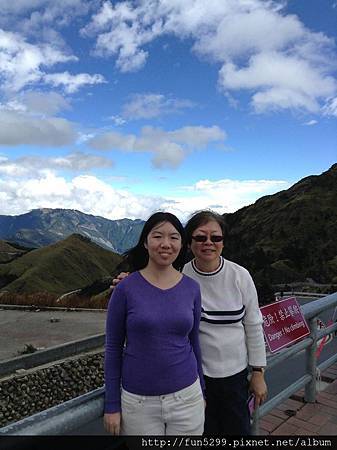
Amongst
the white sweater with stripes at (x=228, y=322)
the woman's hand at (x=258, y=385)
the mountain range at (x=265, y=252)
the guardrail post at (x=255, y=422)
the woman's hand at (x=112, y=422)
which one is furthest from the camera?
the mountain range at (x=265, y=252)

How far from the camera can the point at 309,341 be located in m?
3.33

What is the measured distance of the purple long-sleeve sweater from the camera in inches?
68.3

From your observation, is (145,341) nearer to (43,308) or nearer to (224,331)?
(224,331)

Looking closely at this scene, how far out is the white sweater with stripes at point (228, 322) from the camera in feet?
6.85

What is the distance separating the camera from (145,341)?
175 cm

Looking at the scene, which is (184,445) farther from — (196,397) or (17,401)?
(17,401)

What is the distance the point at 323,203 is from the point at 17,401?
75545 mm

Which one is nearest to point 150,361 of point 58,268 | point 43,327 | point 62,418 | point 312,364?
point 62,418

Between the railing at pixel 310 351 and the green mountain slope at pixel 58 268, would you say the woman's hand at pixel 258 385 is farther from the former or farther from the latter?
the green mountain slope at pixel 58 268

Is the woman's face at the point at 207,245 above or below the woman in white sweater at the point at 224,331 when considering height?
above

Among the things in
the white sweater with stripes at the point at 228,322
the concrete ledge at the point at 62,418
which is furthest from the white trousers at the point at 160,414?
the white sweater with stripes at the point at 228,322

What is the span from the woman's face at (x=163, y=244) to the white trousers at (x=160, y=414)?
543 mm

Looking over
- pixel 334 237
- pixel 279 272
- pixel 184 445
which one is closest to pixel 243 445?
pixel 184 445

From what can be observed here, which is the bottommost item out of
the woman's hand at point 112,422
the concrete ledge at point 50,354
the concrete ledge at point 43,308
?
the concrete ledge at point 50,354
